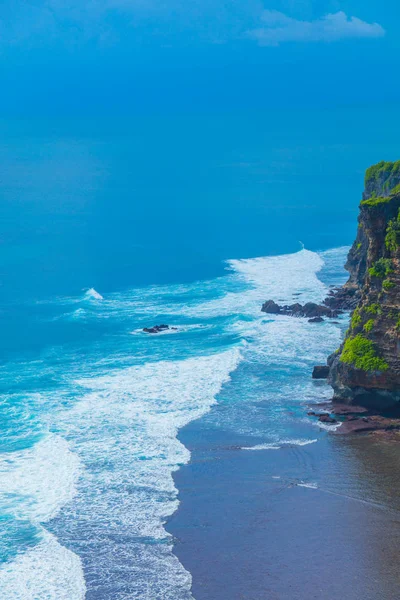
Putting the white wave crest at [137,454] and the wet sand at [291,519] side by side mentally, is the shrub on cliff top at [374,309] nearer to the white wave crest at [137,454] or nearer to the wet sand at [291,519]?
the wet sand at [291,519]

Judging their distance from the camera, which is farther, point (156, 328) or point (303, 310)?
point (303, 310)

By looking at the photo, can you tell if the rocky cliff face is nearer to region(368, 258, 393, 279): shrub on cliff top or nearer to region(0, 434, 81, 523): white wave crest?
region(368, 258, 393, 279): shrub on cliff top

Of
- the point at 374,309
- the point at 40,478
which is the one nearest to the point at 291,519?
the point at 40,478

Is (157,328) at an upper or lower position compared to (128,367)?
upper

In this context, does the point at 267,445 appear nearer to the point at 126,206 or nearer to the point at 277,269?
the point at 277,269

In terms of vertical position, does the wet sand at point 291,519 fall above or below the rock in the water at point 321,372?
below

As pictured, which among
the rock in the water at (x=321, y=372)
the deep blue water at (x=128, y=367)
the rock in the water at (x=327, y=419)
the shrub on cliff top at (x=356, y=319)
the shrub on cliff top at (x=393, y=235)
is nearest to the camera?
the deep blue water at (x=128, y=367)

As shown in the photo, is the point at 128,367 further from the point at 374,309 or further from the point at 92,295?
the point at 92,295

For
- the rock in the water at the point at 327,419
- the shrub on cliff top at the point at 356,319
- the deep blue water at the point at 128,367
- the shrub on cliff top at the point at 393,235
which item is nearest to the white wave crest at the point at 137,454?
the deep blue water at the point at 128,367
